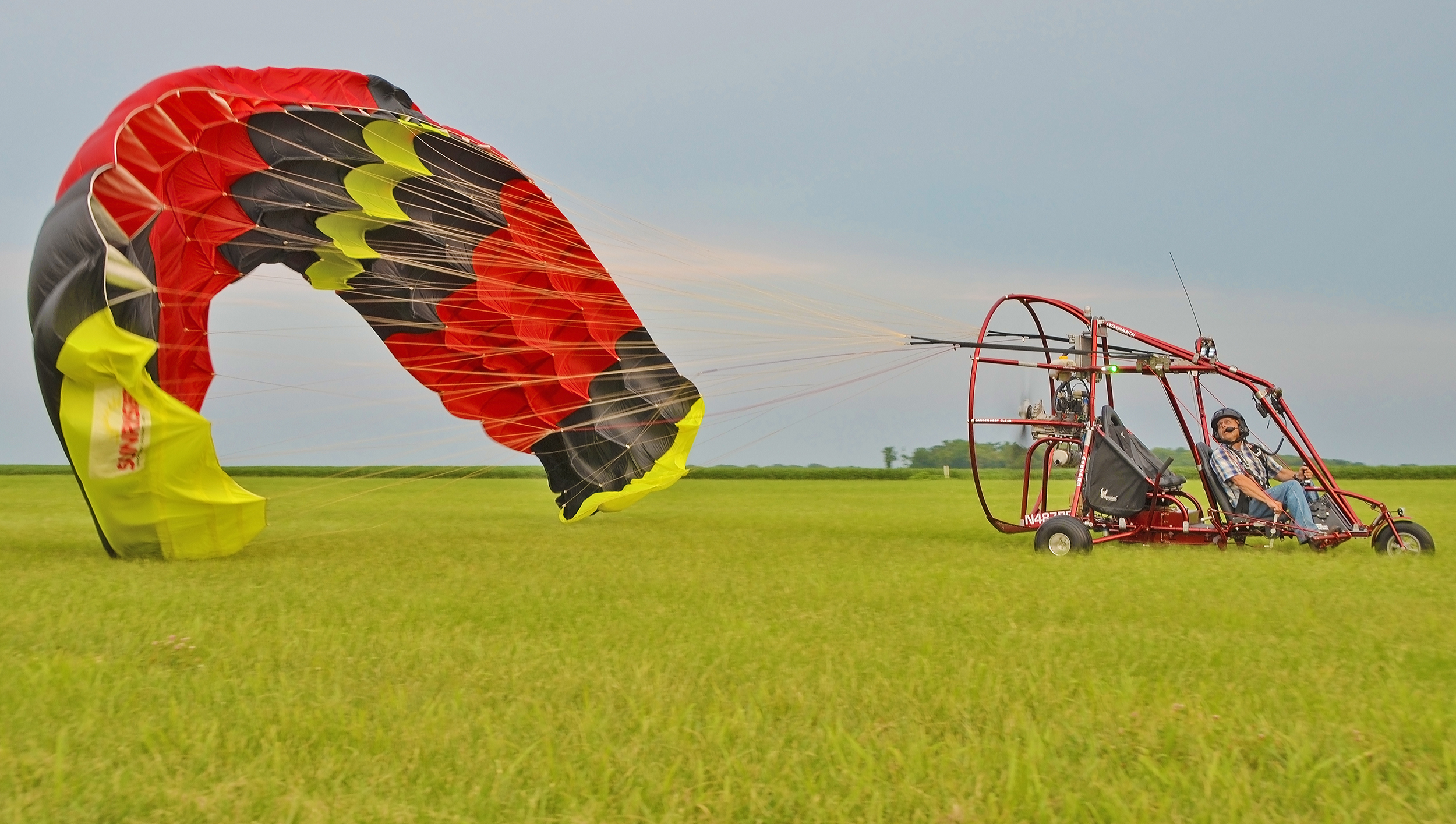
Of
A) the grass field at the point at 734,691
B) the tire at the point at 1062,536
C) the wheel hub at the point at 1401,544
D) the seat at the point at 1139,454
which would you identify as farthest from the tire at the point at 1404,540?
the tire at the point at 1062,536

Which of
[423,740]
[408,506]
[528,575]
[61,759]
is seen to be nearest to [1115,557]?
[528,575]

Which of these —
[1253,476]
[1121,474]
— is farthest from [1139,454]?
[1253,476]

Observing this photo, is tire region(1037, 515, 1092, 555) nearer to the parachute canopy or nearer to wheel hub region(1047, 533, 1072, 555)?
wheel hub region(1047, 533, 1072, 555)

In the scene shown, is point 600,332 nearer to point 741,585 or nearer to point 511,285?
point 511,285

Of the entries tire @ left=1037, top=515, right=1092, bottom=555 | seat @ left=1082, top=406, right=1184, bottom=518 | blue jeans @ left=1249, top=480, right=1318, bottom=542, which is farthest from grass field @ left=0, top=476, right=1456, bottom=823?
seat @ left=1082, top=406, right=1184, bottom=518

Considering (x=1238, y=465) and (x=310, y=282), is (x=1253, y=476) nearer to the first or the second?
(x=1238, y=465)

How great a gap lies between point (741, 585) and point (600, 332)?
13.8 ft

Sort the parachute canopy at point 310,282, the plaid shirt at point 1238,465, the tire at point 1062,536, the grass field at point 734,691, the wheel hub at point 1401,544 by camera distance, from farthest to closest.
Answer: the plaid shirt at point 1238,465 < the tire at point 1062,536 < the wheel hub at point 1401,544 < the parachute canopy at point 310,282 < the grass field at point 734,691

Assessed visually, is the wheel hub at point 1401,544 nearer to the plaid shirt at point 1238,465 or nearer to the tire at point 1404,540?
the tire at point 1404,540

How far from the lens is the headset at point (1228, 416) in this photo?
10023 millimetres

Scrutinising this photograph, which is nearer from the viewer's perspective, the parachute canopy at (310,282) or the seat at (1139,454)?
the parachute canopy at (310,282)

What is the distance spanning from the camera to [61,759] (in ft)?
11.6

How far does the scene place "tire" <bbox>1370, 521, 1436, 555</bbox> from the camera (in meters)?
9.34

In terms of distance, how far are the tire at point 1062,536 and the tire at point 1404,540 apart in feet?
Result: 7.94
